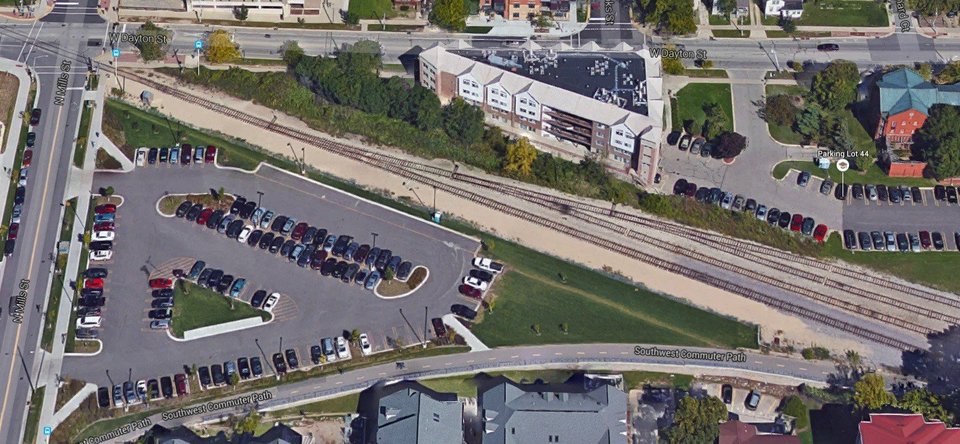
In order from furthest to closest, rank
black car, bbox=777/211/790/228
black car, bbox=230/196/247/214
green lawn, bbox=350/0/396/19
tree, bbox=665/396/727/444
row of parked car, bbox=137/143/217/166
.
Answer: green lawn, bbox=350/0/396/19
row of parked car, bbox=137/143/217/166
black car, bbox=777/211/790/228
black car, bbox=230/196/247/214
tree, bbox=665/396/727/444

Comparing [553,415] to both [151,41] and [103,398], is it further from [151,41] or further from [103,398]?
[151,41]

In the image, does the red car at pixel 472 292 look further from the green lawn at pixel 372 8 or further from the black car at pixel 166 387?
the green lawn at pixel 372 8

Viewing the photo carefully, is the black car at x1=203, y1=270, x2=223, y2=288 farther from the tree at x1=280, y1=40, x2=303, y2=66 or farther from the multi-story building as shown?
the multi-story building

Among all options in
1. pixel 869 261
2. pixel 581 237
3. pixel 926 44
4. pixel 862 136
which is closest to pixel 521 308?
pixel 581 237

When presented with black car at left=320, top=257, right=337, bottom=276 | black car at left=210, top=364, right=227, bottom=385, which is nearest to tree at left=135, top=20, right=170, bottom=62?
black car at left=320, top=257, right=337, bottom=276

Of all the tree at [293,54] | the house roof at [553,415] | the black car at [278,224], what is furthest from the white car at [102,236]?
the house roof at [553,415]
